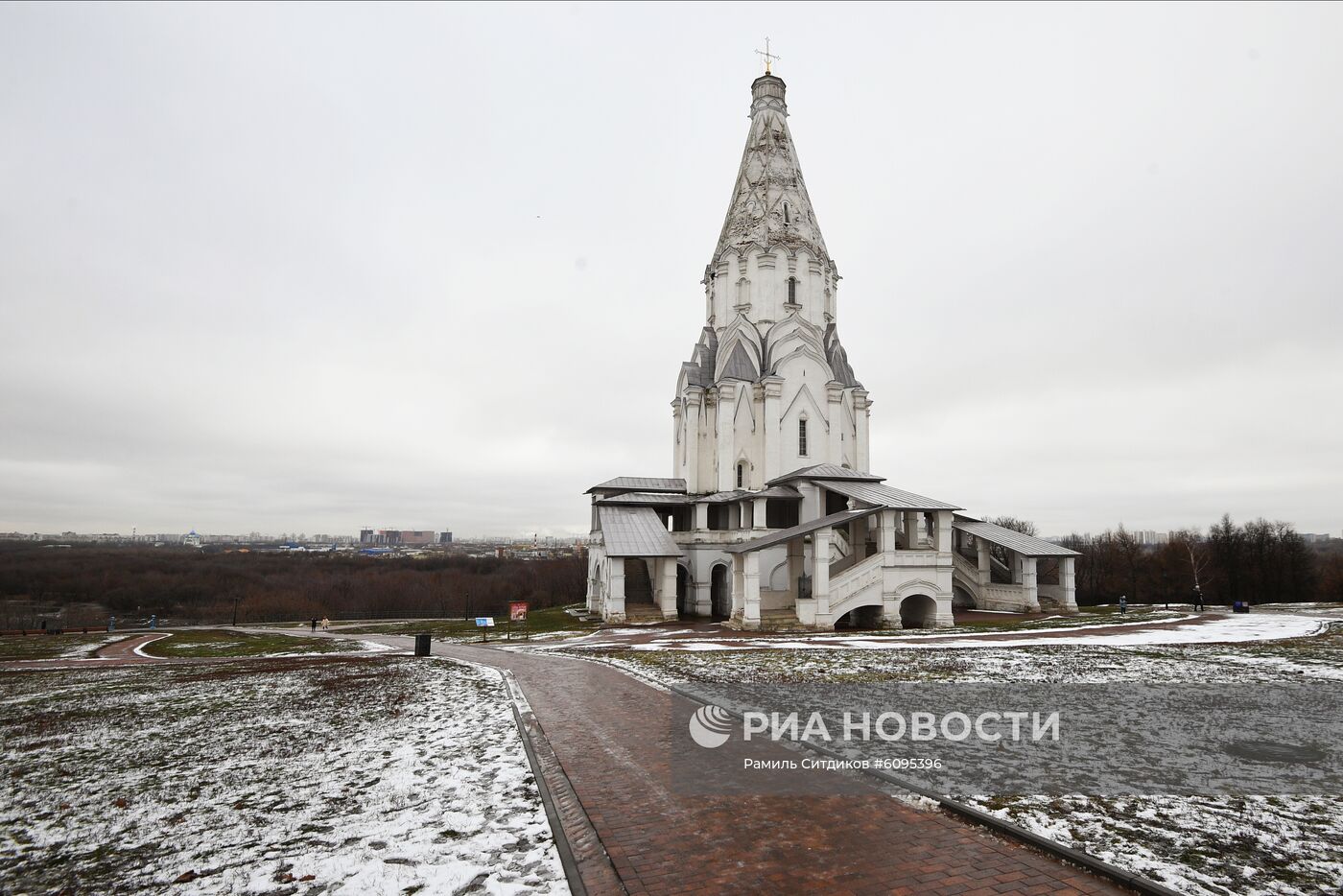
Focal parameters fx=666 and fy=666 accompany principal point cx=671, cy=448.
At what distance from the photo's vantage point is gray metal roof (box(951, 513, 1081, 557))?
99.5 ft

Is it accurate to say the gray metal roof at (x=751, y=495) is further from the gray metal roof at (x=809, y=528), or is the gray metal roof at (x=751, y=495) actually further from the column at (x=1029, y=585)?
the column at (x=1029, y=585)

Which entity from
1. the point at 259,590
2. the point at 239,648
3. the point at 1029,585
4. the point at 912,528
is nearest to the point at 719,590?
the point at 912,528

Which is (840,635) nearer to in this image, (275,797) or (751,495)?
(751,495)

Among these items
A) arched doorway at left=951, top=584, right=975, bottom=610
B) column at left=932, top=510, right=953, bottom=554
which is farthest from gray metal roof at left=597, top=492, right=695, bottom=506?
arched doorway at left=951, top=584, right=975, bottom=610

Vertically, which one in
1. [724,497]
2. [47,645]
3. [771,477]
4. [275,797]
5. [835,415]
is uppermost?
[835,415]

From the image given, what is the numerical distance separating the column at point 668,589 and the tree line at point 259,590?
31625 mm

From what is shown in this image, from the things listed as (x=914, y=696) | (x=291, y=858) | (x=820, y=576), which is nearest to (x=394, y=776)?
(x=291, y=858)

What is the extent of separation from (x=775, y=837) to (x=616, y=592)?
82.0 ft

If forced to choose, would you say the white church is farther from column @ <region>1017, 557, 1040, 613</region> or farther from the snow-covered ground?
the snow-covered ground

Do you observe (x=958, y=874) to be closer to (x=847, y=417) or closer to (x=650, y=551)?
(x=650, y=551)

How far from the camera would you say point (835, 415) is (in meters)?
38.2

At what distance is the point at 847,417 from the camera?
129 ft

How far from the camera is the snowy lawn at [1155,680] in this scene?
16.7 ft

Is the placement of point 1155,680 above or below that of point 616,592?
below
